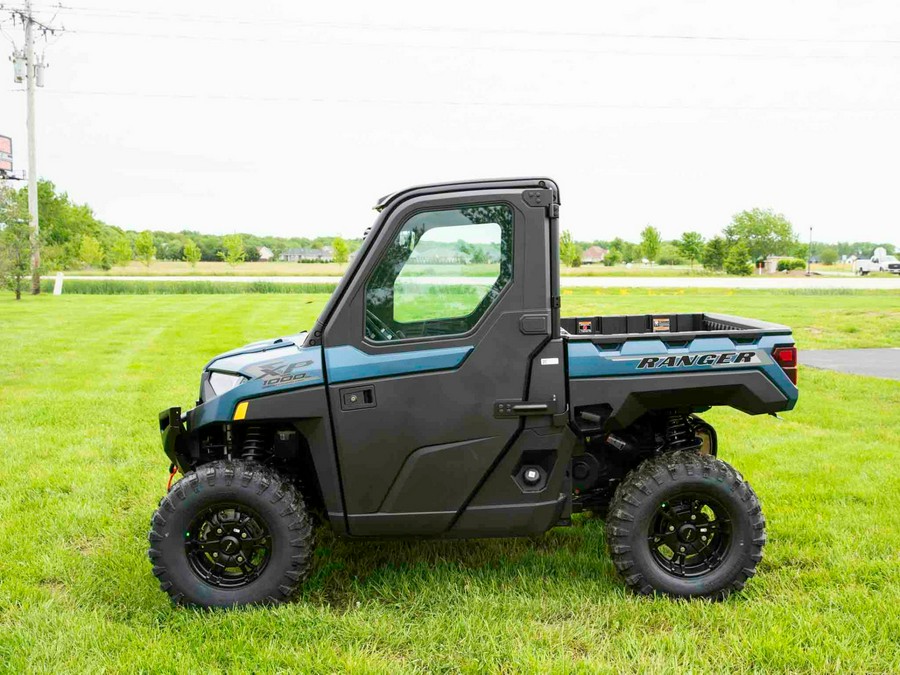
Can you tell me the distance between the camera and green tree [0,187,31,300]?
90.7 ft

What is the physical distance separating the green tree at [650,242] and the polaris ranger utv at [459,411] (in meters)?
86.9

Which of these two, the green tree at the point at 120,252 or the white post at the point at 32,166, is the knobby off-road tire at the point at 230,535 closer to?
the white post at the point at 32,166

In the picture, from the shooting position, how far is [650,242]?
88625mm

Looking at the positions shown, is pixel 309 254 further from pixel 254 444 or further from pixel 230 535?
pixel 230 535

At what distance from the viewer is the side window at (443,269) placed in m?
3.90

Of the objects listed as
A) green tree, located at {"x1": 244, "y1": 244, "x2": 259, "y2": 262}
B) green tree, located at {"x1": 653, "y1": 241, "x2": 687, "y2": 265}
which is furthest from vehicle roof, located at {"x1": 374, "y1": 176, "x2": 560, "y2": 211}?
green tree, located at {"x1": 653, "y1": 241, "x2": 687, "y2": 265}

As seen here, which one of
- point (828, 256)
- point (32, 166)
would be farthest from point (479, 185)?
point (828, 256)

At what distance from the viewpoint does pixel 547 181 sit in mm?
3912

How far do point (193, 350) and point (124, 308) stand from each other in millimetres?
11317

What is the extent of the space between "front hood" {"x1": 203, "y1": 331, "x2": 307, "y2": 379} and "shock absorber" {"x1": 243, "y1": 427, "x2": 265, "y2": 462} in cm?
35

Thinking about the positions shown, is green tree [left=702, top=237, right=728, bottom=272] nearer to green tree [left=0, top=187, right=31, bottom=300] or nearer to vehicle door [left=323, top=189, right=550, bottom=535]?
green tree [left=0, top=187, right=31, bottom=300]

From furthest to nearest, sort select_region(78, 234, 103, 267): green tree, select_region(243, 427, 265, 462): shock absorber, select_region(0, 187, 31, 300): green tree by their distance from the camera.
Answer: select_region(78, 234, 103, 267): green tree, select_region(0, 187, 31, 300): green tree, select_region(243, 427, 265, 462): shock absorber

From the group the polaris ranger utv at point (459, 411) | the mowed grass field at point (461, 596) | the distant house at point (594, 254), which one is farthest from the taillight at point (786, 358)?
the distant house at point (594, 254)

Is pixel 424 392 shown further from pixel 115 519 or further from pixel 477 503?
pixel 115 519
